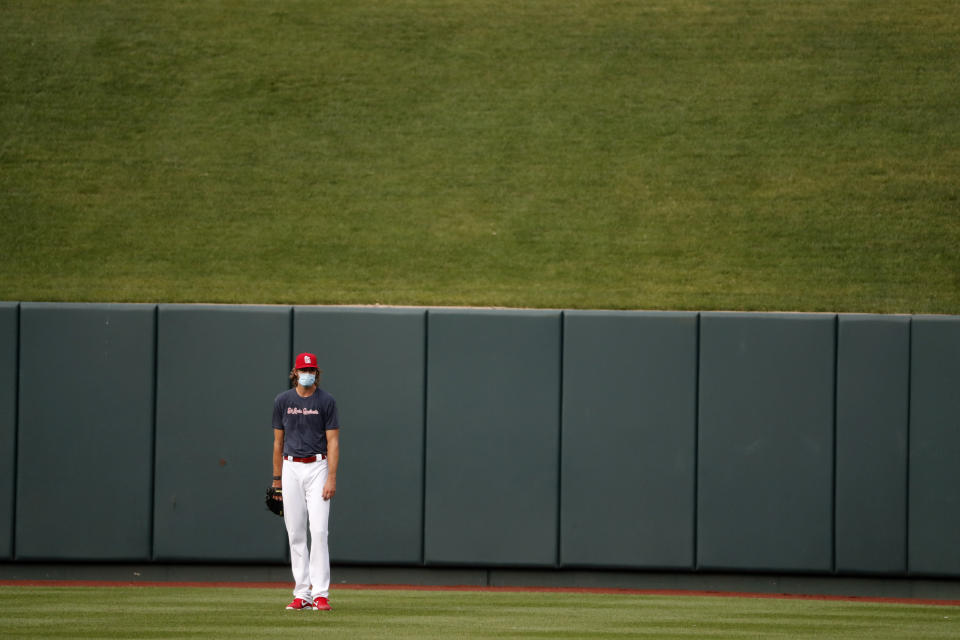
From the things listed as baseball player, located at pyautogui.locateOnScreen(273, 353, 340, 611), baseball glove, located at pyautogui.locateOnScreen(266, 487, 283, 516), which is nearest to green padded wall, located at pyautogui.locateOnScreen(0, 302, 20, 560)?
baseball glove, located at pyautogui.locateOnScreen(266, 487, 283, 516)

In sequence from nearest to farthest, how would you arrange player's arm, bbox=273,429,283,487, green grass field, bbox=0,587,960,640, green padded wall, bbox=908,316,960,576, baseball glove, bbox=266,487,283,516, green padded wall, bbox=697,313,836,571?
green grass field, bbox=0,587,960,640
player's arm, bbox=273,429,283,487
baseball glove, bbox=266,487,283,516
green padded wall, bbox=908,316,960,576
green padded wall, bbox=697,313,836,571

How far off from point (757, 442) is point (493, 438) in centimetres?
256

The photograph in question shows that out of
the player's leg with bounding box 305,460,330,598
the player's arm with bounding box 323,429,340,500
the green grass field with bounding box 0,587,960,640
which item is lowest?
the green grass field with bounding box 0,587,960,640

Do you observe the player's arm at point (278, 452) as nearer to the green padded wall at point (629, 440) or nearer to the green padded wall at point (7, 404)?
the green padded wall at point (629, 440)

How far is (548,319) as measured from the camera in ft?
37.2

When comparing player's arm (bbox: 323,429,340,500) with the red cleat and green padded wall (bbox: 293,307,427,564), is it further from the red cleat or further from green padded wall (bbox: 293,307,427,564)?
green padded wall (bbox: 293,307,427,564)

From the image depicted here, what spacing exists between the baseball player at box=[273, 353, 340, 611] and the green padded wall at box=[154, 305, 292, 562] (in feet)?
10.6

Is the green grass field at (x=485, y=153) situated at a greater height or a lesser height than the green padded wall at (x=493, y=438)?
greater

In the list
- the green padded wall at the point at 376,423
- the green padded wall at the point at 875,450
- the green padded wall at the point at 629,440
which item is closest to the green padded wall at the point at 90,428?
the green padded wall at the point at 376,423

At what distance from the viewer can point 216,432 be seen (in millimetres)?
11359

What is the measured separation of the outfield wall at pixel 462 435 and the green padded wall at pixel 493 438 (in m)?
0.02

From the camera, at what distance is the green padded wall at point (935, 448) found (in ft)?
36.3

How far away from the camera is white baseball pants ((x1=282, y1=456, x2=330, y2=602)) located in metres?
8.04

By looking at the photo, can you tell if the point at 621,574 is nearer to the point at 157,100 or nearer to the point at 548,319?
the point at 548,319
